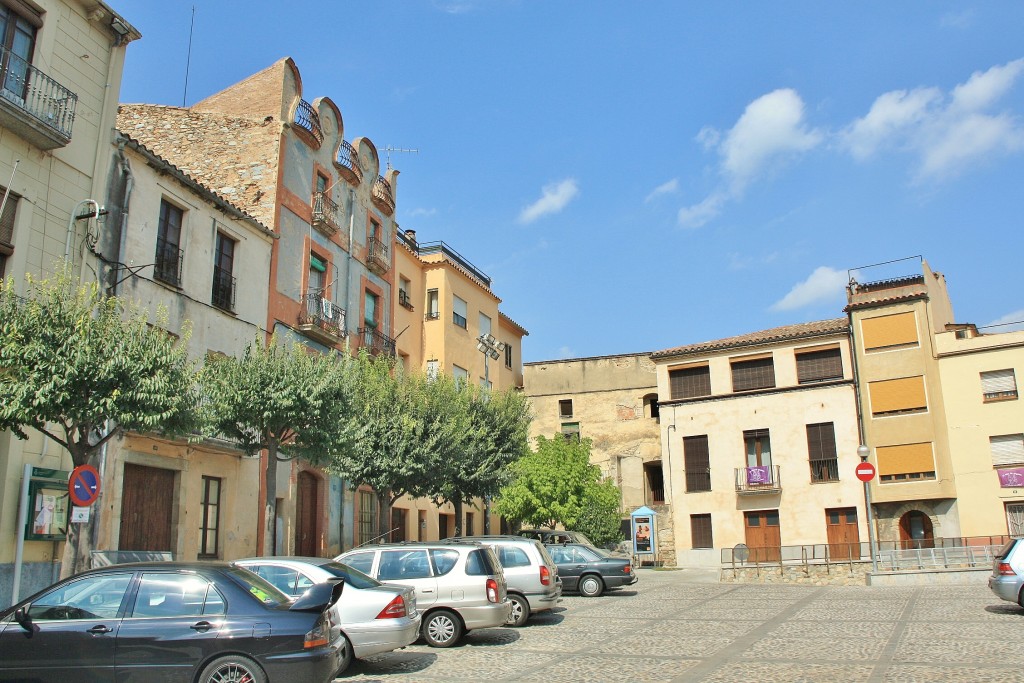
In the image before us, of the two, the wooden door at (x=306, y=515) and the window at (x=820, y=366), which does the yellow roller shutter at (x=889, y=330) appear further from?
the wooden door at (x=306, y=515)

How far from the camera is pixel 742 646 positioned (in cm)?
1248

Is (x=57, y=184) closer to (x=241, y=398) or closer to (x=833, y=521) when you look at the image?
(x=241, y=398)


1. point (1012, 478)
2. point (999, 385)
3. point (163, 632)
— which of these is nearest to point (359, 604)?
point (163, 632)

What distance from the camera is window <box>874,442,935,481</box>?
34219mm

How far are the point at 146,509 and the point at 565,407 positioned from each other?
96.6 ft

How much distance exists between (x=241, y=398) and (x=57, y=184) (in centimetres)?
537

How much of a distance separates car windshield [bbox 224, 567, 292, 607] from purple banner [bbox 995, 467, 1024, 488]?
32.7 meters

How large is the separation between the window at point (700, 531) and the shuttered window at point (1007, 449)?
11.8m

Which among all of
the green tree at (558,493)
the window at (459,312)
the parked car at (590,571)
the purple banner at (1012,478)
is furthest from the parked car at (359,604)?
the purple banner at (1012,478)

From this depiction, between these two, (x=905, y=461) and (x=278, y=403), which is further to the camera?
(x=905, y=461)

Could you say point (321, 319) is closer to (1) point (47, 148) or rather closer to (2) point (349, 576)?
(1) point (47, 148)

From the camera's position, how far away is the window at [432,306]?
3325 cm

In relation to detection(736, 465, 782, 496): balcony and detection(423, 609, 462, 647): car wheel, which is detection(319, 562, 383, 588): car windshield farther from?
detection(736, 465, 782, 496): balcony

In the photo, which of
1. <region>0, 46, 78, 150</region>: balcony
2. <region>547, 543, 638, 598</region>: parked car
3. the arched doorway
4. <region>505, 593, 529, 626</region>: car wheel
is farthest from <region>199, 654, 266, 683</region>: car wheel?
the arched doorway
